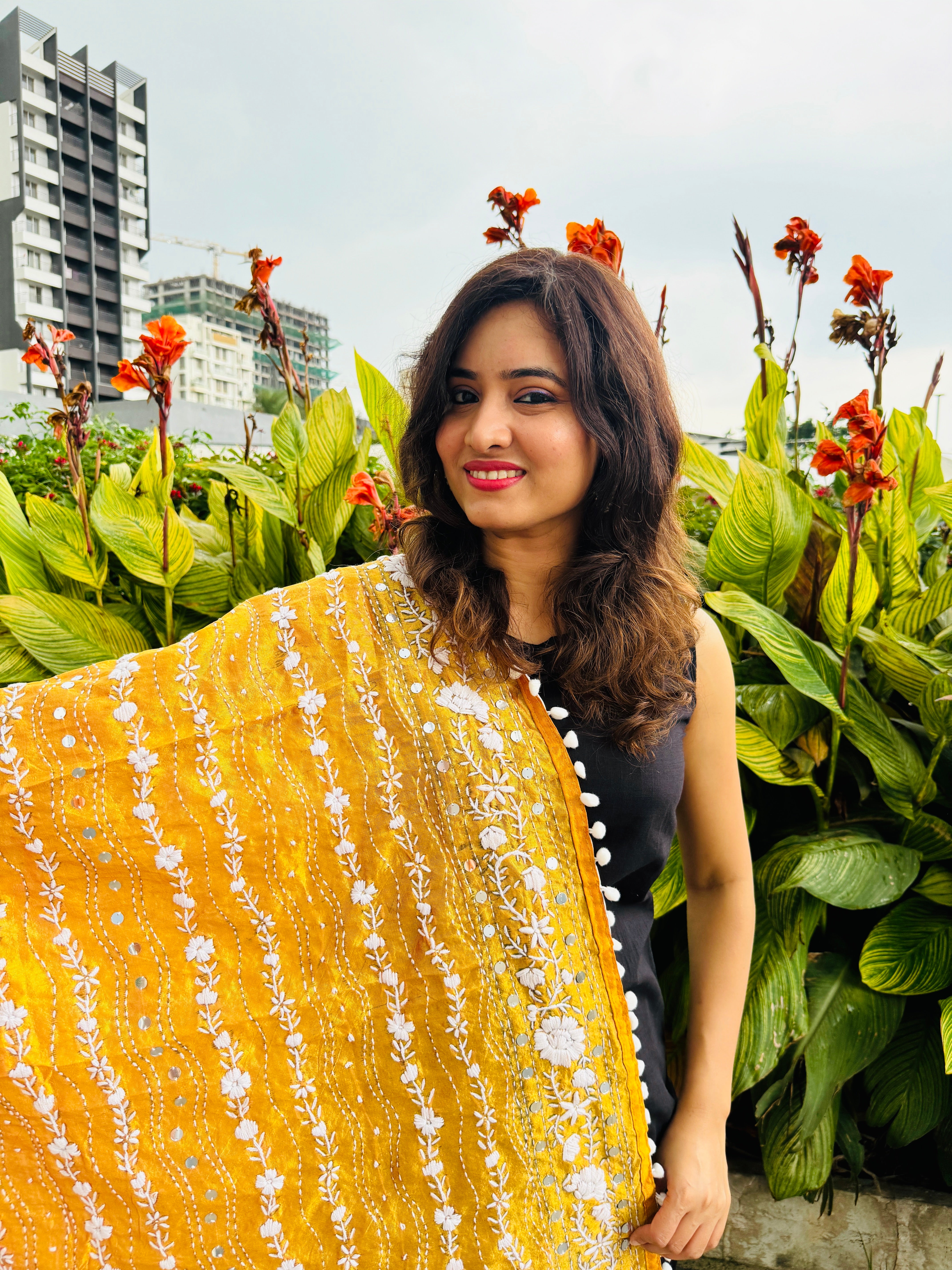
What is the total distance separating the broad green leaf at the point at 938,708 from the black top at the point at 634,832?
609mm

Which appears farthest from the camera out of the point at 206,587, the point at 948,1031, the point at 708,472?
the point at 206,587

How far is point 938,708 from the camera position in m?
1.41

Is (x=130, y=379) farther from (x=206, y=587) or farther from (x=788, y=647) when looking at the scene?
(x=788, y=647)

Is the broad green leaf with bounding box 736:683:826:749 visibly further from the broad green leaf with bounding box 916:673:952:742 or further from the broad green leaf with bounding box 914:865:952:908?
the broad green leaf with bounding box 914:865:952:908

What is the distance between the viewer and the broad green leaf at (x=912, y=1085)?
1.47 meters

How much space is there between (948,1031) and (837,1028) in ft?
0.55

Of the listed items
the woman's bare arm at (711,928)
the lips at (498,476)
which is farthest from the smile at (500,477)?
the woman's bare arm at (711,928)

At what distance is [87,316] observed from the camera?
47406mm

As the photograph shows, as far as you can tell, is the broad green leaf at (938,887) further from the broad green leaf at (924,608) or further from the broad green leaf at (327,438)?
the broad green leaf at (327,438)

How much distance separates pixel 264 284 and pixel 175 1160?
1.55 meters

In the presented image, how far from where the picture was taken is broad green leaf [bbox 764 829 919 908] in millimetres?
1324

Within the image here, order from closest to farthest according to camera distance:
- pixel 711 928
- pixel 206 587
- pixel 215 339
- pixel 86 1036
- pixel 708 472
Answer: pixel 86 1036 < pixel 711 928 < pixel 708 472 < pixel 206 587 < pixel 215 339

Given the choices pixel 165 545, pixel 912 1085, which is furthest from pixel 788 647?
pixel 165 545

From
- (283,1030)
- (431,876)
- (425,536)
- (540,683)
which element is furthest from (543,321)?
(283,1030)
